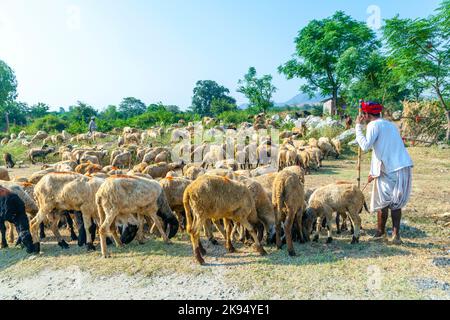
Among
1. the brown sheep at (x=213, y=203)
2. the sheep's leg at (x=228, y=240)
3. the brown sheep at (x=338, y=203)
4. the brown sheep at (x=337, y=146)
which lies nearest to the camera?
the brown sheep at (x=213, y=203)

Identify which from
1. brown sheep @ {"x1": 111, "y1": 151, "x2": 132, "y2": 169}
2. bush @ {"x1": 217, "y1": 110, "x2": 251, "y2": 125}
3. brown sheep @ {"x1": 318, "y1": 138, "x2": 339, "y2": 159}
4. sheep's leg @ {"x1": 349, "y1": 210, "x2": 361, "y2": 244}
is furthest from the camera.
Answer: bush @ {"x1": 217, "y1": 110, "x2": 251, "y2": 125}

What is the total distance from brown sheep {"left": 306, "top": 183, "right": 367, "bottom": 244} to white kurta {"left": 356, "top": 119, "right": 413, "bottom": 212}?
1.94 feet

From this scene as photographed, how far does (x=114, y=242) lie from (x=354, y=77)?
91.2 feet

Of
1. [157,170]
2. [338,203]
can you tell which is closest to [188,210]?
[338,203]

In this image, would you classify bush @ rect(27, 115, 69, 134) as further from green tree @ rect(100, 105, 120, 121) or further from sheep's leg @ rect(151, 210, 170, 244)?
sheep's leg @ rect(151, 210, 170, 244)

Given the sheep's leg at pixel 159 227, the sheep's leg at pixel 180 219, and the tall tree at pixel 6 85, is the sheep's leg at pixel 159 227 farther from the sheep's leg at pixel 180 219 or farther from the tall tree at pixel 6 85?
the tall tree at pixel 6 85

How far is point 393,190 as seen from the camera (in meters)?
5.70

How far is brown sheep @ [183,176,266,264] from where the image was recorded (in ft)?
17.9

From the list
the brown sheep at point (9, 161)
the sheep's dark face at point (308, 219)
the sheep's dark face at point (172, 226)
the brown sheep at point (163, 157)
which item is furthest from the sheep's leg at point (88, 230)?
the brown sheep at point (9, 161)

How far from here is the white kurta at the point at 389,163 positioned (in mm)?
5641

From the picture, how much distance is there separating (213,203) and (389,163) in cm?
297

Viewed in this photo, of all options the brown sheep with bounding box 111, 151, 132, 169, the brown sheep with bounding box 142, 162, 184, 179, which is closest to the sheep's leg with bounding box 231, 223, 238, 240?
the brown sheep with bounding box 142, 162, 184, 179

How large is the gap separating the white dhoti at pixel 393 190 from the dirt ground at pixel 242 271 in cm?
73

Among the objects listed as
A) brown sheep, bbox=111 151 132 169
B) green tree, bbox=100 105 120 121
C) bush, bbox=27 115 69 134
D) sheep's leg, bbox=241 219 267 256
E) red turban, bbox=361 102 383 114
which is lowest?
sheep's leg, bbox=241 219 267 256
